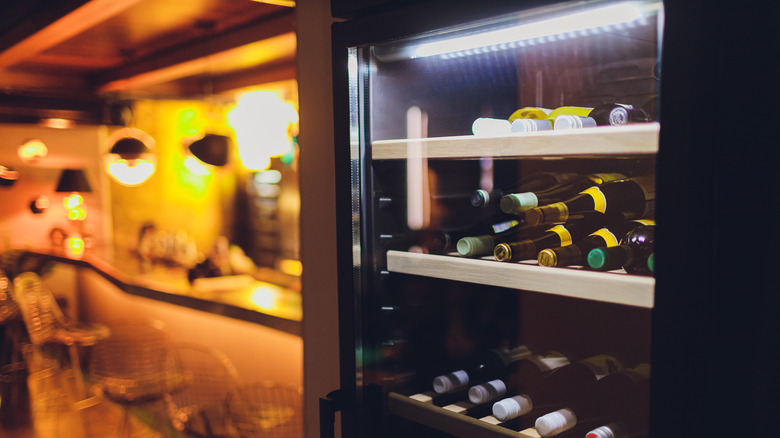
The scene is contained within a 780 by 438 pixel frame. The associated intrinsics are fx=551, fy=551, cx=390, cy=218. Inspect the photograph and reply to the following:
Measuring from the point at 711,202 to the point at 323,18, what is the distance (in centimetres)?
99

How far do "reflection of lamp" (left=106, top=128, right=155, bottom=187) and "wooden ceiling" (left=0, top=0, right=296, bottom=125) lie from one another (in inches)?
10.0

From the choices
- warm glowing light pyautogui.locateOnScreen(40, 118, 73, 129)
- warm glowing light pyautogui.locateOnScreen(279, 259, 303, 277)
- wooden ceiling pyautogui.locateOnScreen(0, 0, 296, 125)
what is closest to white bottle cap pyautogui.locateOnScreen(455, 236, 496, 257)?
wooden ceiling pyautogui.locateOnScreen(0, 0, 296, 125)

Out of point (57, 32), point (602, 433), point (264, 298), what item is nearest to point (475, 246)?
point (602, 433)

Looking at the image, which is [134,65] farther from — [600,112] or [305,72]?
[600,112]

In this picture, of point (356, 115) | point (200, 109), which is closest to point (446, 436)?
point (356, 115)

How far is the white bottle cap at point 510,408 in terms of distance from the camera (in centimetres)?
95

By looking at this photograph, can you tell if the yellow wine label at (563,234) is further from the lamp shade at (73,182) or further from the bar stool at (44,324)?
the lamp shade at (73,182)

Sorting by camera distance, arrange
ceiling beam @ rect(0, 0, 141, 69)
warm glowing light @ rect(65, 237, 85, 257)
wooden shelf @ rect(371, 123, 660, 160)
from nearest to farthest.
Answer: wooden shelf @ rect(371, 123, 660, 160), ceiling beam @ rect(0, 0, 141, 69), warm glowing light @ rect(65, 237, 85, 257)

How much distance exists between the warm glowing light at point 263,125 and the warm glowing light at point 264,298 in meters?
0.87

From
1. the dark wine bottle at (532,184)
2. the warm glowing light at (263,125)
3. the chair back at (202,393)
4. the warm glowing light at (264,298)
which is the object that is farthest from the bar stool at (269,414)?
the dark wine bottle at (532,184)

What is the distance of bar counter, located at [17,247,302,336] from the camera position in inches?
113

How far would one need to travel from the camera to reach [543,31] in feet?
2.77

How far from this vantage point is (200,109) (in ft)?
21.1

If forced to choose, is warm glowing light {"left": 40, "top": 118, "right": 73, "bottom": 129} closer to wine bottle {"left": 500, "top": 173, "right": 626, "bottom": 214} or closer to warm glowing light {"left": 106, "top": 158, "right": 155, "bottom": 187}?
warm glowing light {"left": 106, "top": 158, "right": 155, "bottom": 187}
